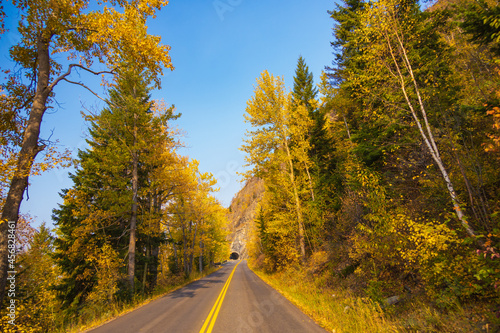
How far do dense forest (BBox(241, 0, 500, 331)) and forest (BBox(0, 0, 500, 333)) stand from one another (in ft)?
0.24

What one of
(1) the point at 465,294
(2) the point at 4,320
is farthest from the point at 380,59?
(2) the point at 4,320

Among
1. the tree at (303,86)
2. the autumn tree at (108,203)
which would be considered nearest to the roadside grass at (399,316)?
the autumn tree at (108,203)

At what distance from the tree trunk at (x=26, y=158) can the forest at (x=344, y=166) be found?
0.11 ft

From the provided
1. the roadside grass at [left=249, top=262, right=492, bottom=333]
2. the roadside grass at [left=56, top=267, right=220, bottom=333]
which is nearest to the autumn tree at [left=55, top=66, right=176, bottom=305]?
the roadside grass at [left=56, top=267, right=220, bottom=333]

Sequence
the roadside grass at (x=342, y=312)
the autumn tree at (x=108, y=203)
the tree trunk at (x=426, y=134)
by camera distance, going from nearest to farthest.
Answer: the tree trunk at (x=426, y=134) → the roadside grass at (x=342, y=312) → the autumn tree at (x=108, y=203)

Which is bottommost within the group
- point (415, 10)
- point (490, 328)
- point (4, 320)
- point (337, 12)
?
point (490, 328)

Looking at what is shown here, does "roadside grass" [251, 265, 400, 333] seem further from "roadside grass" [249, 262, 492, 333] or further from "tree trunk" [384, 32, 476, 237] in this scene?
"tree trunk" [384, 32, 476, 237]

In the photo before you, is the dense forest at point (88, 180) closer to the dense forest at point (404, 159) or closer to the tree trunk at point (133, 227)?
the tree trunk at point (133, 227)

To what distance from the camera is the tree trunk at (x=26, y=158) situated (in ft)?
15.3

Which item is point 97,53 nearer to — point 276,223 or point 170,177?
point 170,177

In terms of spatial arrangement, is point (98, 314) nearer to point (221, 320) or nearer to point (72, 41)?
point (221, 320)

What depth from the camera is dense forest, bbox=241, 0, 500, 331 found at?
492 cm

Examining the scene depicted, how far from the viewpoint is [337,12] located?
13.7 metres

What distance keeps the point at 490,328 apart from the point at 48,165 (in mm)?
10170
